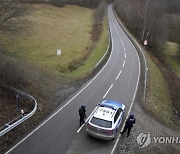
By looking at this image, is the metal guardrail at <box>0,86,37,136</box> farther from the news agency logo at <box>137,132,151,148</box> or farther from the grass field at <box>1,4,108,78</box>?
the grass field at <box>1,4,108,78</box>

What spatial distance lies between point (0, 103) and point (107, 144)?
26.0 feet

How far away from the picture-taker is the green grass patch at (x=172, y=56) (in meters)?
47.9

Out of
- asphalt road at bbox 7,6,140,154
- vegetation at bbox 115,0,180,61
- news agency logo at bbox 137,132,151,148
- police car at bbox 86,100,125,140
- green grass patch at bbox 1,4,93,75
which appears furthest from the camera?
vegetation at bbox 115,0,180,61

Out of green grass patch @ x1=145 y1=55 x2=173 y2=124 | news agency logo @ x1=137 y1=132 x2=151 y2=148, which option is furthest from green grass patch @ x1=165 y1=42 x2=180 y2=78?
news agency logo @ x1=137 y1=132 x2=151 y2=148

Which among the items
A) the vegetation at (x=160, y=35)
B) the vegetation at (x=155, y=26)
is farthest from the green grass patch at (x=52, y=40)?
the vegetation at (x=155, y=26)

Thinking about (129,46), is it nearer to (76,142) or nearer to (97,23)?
(97,23)

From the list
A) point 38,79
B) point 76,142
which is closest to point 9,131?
point 76,142

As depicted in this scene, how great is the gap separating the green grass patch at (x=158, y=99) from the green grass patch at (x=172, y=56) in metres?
14.6

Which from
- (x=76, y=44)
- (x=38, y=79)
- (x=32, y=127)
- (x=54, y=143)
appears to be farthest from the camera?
(x=76, y=44)

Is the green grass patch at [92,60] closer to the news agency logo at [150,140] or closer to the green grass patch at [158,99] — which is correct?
the green grass patch at [158,99]

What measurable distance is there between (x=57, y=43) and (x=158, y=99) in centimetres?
2462

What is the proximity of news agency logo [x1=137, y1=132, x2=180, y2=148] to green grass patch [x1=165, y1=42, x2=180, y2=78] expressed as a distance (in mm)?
27763

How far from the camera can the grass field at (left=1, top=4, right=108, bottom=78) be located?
108 feet

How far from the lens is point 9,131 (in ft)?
53.5
